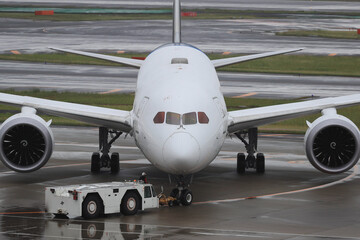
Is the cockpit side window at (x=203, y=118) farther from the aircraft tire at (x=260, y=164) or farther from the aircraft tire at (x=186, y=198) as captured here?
the aircraft tire at (x=260, y=164)

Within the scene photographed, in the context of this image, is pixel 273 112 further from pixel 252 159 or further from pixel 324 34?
pixel 324 34

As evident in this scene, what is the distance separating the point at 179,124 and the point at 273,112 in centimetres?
755

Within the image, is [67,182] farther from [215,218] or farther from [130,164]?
[215,218]

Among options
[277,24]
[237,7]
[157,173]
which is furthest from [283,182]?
[237,7]

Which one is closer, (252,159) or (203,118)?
(203,118)

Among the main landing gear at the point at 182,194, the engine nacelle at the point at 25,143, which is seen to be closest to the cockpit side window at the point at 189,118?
the main landing gear at the point at 182,194

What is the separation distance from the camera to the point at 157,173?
39812 millimetres

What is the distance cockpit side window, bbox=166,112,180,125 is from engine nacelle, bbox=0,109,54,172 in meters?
5.99

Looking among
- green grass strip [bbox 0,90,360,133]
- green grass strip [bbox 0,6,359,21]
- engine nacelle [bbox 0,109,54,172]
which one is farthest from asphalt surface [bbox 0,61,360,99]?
green grass strip [bbox 0,6,359,21]

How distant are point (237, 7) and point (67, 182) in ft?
357

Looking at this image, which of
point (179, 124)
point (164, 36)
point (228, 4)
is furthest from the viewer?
point (228, 4)

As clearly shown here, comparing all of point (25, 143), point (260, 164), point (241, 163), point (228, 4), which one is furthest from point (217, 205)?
point (228, 4)

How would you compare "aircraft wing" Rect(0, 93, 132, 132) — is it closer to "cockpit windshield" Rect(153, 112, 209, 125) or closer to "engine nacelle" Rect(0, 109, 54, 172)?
"engine nacelle" Rect(0, 109, 54, 172)

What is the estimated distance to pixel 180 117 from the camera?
31562mm
